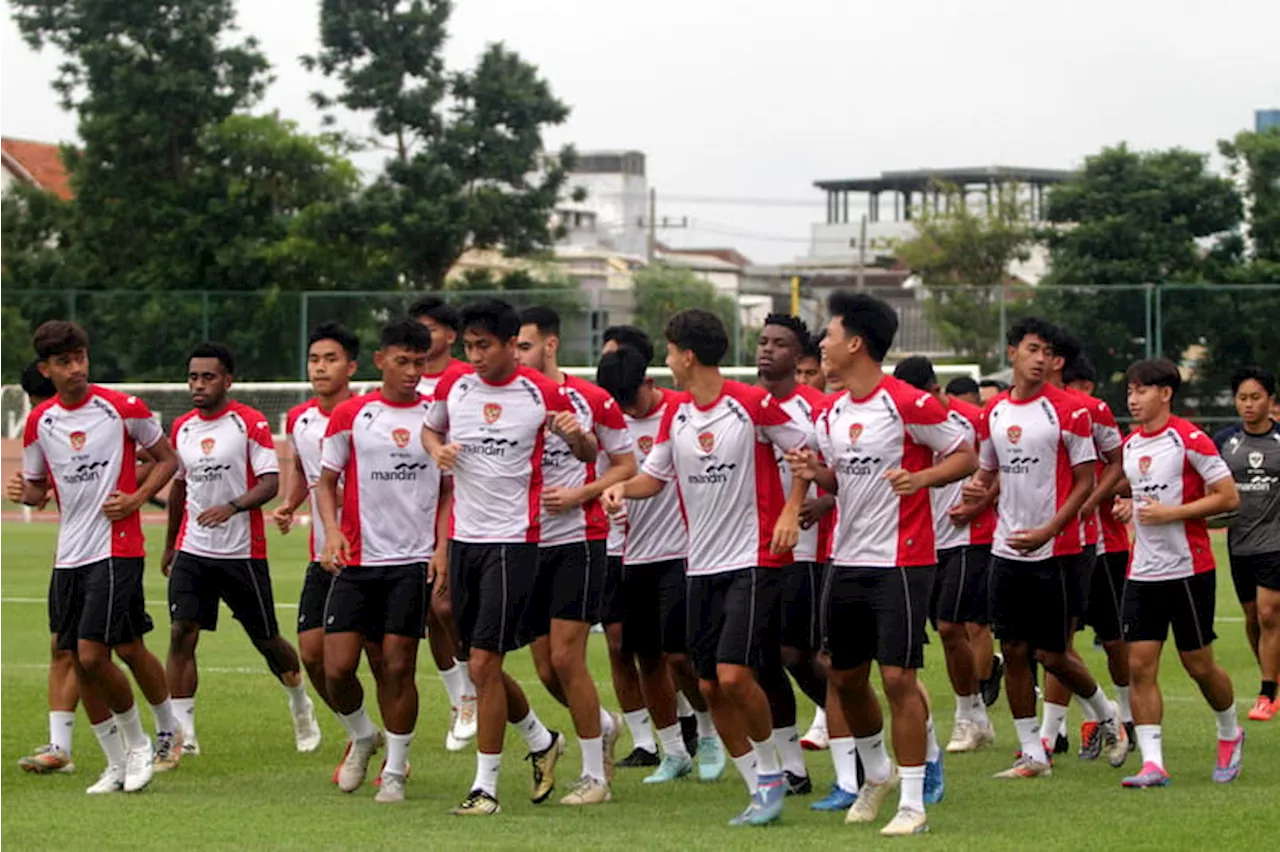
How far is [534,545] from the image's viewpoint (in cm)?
1066

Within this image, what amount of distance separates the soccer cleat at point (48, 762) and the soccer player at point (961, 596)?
4.92 m

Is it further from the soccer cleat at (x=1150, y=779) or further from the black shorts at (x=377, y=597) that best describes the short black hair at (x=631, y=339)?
the soccer cleat at (x=1150, y=779)

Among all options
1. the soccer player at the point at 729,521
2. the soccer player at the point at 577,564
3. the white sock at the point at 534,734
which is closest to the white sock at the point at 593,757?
the soccer player at the point at 577,564

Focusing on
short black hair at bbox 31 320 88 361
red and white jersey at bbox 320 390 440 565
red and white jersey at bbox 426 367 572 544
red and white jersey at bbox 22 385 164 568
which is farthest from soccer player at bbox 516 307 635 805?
short black hair at bbox 31 320 88 361

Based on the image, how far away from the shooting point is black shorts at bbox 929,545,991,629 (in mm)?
12992

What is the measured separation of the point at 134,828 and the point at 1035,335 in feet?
17.5

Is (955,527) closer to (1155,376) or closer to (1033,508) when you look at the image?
(1033,508)

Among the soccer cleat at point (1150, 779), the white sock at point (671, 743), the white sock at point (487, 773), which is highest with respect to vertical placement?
the white sock at point (487, 773)

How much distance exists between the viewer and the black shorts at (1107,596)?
12938 millimetres

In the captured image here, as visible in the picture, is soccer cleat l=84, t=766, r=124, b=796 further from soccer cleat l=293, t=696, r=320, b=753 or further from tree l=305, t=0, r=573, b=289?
tree l=305, t=0, r=573, b=289

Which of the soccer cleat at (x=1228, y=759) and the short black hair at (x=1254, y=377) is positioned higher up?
the short black hair at (x=1254, y=377)

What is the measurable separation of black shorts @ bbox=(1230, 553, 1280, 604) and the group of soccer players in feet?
6.51

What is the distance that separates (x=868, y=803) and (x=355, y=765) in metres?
2.79

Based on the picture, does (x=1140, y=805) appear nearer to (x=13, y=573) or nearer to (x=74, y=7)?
(x=13, y=573)
